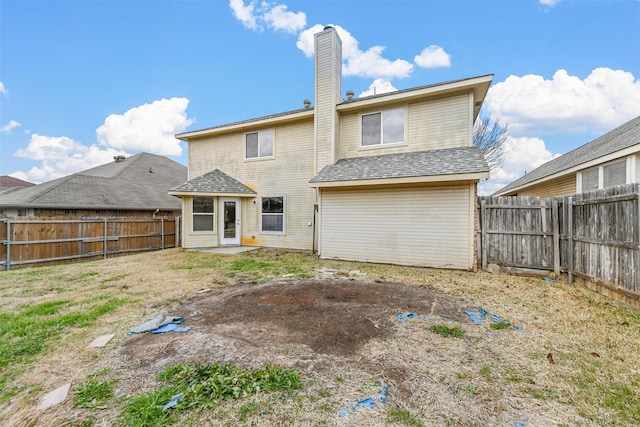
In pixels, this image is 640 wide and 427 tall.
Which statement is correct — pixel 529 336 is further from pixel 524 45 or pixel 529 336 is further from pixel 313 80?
pixel 524 45

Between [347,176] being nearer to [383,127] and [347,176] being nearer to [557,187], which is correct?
[383,127]

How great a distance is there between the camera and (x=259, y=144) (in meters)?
11.4

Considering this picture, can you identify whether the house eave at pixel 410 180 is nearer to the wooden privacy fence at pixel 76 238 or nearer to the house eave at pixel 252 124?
the house eave at pixel 252 124

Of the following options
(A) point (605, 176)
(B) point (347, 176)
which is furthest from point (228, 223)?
(A) point (605, 176)

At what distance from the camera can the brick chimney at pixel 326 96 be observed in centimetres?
948

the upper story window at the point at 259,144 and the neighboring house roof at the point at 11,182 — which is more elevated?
the neighboring house roof at the point at 11,182

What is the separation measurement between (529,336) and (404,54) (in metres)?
15.2

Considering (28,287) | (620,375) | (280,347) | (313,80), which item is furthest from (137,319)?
(313,80)

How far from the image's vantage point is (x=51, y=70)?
11.9 m

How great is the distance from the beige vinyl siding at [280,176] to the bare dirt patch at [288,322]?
201 inches

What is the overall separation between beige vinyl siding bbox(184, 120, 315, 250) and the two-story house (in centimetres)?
4

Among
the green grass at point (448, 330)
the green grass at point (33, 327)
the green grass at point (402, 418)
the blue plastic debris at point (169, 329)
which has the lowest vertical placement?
the green grass at point (33, 327)

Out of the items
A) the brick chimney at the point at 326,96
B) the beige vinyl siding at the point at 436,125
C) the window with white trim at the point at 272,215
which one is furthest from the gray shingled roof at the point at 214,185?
the beige vinyl siding at the point at 436,125

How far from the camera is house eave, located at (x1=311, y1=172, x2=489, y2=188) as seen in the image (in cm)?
665
